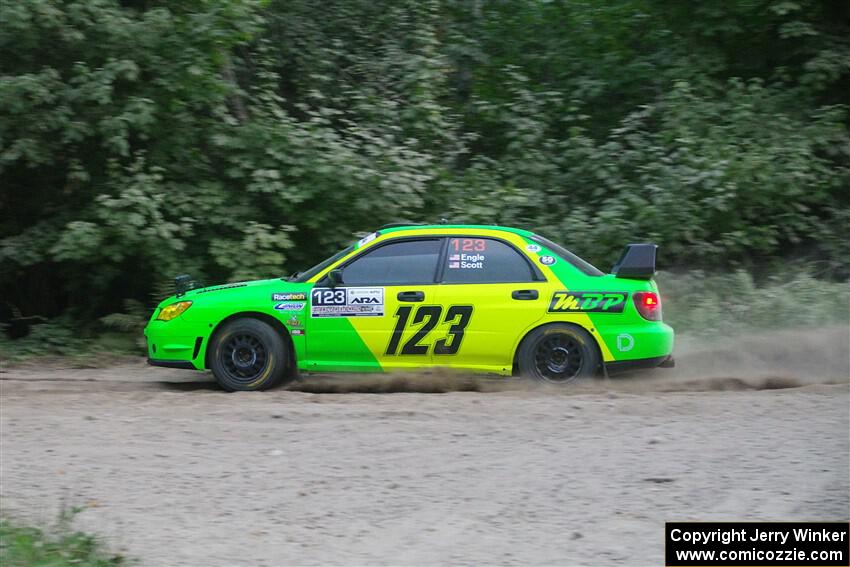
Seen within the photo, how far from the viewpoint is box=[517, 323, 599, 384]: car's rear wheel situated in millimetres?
9359

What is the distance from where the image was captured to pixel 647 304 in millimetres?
9367

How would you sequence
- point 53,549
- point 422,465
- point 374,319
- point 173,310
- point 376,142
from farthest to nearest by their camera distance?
point 376,142, point 173,310, point 374,319, point 422,465, point 53,549

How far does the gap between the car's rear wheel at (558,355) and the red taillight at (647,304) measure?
55 centimetres

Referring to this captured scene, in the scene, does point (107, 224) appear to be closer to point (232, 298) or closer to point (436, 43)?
point (232, 298)

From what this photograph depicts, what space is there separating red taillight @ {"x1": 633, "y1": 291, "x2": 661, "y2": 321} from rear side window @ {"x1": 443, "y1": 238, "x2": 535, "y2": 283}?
1007 mm

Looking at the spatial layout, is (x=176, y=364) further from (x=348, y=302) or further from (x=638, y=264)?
(x=638, y=264)

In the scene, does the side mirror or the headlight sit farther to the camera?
the headlight

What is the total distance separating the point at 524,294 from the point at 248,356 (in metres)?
2.73

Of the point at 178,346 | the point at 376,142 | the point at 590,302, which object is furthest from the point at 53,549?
the point at 376,142

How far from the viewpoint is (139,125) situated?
12102mm

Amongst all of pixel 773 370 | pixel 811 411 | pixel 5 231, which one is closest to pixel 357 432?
pixel 811 411

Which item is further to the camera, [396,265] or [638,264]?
[396,265]

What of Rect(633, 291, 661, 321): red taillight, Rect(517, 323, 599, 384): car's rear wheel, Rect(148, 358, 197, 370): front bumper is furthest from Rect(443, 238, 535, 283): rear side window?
Rect(148, 358, 197, 370): front bumper

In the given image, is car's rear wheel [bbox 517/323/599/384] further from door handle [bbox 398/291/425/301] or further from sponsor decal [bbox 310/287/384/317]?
sponsor decal [bbox 310/287/384/317]
